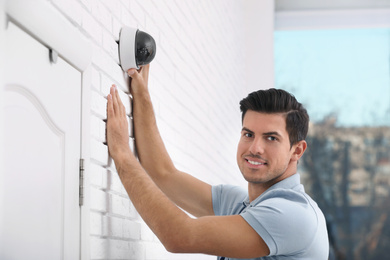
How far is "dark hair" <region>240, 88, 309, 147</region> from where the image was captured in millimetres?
2328

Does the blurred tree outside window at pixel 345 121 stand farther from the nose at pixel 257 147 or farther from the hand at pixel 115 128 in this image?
the hand at pixel 115 128

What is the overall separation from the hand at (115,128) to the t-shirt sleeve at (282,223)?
18.0 inches

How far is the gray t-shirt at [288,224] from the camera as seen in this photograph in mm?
1937

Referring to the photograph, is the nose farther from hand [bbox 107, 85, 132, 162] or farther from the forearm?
hand [bbox 107, 85, 132, 162]

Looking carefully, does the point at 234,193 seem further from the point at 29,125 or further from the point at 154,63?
the point at 29,125

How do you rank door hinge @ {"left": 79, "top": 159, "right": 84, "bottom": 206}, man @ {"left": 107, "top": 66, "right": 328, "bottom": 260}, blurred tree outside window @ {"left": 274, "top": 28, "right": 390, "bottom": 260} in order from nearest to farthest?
door hinge @ {"left": 79, "top": 159, "right": 84, "bottom": 206}
man @ {"left": 107, "top": 66, "right": 328, "bottom": 260}
blurred tree outside window @ {"left": 274, "top": 28, "right": 390, "bottom": 260}

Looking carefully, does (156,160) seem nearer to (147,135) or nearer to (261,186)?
(147,135)

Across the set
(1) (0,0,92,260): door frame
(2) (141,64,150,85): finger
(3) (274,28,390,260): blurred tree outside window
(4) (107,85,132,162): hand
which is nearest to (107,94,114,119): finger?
(4) (107,85,132,162): hand

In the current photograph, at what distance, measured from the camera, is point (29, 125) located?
150 centimetres

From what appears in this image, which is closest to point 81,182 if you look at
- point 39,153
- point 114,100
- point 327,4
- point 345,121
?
point 39,153

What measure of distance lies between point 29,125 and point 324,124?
5099 mm

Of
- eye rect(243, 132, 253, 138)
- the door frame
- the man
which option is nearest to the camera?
the door frame

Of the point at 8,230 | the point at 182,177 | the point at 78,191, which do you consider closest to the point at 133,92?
the point at 182,177

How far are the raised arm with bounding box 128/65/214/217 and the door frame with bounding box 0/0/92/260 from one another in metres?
0.46
